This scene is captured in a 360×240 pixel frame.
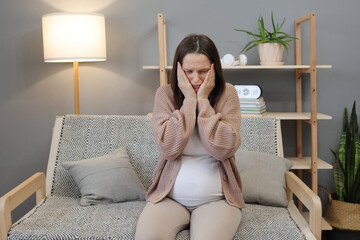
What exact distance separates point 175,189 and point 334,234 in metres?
1.57

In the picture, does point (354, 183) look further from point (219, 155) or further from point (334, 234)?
point (219, 155)

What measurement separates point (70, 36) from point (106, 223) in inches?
49.5

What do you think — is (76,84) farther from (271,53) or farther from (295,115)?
(295,115)

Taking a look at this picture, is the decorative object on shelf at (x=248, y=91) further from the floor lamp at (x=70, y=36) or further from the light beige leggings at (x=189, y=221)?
the light beige leggings at (x=189, y=221)

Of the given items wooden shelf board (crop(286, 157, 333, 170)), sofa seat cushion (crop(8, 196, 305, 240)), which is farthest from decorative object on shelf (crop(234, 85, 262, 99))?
sofa seat cushion (crop(8, 196, 305, 240))

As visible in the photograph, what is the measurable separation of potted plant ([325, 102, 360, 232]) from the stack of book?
2.07ft

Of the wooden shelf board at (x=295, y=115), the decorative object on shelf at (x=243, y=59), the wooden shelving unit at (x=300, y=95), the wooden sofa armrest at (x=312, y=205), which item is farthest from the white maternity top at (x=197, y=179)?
the decorative object on shelf at (x=243, y=59)

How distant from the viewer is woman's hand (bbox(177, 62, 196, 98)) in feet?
6.30

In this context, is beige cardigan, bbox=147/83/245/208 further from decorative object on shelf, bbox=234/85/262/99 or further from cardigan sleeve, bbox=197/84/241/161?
decorative object on shelf, bbox=234/85/262/99

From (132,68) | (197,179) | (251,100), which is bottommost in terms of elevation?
(197,179)

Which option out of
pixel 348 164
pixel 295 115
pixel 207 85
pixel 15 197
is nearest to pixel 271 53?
pixel 295 115

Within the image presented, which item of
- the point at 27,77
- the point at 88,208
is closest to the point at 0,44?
the point at 27,77

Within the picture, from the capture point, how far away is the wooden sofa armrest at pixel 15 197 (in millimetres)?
1945

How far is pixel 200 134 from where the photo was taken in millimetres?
1834
